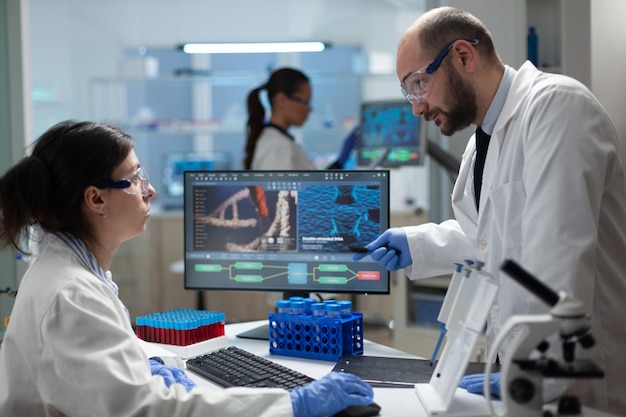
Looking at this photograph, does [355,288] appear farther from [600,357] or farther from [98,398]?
[98,398]

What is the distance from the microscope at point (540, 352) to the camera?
1.15m

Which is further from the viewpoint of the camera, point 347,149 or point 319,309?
point 347,149

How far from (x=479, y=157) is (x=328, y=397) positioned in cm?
89

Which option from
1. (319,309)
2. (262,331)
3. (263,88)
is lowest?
(262,331)

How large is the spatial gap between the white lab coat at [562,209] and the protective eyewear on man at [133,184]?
2.78 feet

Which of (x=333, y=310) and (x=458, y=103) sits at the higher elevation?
(x=458, y=103)

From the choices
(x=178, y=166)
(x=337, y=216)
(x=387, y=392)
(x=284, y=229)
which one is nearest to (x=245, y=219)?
(x=284, y=229)

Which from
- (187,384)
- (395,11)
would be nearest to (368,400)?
(187,384)

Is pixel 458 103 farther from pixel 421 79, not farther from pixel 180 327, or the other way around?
pixel 180 327

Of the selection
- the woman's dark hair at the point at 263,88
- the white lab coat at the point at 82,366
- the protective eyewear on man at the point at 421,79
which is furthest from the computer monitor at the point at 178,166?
the white lab coat at the point at 82,366

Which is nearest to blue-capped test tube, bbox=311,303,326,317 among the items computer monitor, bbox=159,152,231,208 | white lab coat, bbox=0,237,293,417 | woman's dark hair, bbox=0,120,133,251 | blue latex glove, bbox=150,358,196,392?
blue latex glove, bbox=150,358,196,392

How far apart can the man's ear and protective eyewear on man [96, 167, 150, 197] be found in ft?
0.05

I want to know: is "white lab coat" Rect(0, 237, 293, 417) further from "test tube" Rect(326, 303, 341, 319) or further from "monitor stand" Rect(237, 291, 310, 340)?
"monitor stand" Rect(237, 291, 310, 340)

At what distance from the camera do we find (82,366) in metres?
1.30
